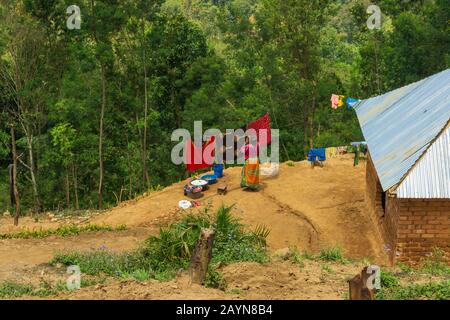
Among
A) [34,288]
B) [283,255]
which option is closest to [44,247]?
[34,288]

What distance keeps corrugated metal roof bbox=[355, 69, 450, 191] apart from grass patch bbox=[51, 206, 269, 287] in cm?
302

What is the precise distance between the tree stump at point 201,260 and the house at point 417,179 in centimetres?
410

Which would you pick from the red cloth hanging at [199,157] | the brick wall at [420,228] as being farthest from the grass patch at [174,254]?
the red cloth hanging at [199,157]

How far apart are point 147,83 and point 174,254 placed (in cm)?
1904

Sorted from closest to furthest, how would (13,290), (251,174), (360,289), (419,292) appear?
(360,289) < (419,292) < (13,290) < (251,174)

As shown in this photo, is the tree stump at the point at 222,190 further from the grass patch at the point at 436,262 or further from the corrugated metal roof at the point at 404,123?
the grass patch at the point at 436,262

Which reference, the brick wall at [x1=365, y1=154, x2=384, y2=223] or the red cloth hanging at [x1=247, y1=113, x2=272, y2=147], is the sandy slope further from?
the red cloth hanging at [x1=247, y1=113, x2=272, y2=147]

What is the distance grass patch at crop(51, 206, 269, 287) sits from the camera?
36.1ft

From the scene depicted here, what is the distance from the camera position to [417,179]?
39.6ft

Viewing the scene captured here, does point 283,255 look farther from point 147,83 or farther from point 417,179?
point 147,83

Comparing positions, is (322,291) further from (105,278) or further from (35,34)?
(35,34)

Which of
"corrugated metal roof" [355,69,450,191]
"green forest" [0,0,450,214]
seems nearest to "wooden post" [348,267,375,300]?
"corrugated metal roof" [355,69,450,191]
